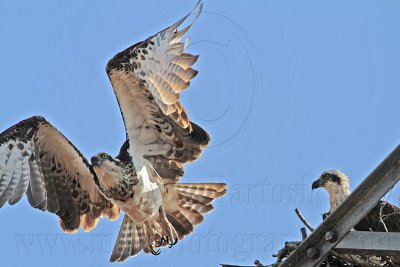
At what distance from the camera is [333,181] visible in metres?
9.91

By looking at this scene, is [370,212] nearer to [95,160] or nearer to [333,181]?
[333,181]

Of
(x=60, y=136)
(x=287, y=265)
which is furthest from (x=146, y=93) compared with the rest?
(x=287, y=265)

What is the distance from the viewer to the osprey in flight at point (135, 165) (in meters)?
10.4

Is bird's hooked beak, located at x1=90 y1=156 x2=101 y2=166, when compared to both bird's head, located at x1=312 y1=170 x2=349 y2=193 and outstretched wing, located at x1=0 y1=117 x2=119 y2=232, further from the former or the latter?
bird's head, located at x1=312 y1=170 x2=349 y2=193

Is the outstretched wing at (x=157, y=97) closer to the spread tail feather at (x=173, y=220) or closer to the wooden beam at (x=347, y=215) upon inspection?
the spread tail feather at (x=173, y=220)

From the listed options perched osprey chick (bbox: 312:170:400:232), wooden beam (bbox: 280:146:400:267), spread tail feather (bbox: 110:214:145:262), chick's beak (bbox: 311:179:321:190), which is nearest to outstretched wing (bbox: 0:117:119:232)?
spread tail feather (bbox: 110:214:145:262)

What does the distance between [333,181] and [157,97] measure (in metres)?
2.01

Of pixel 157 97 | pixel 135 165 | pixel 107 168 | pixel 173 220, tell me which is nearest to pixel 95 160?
pixel 107 168

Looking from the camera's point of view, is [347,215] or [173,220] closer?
[347,215]

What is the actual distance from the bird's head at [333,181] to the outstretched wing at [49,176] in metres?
2.53

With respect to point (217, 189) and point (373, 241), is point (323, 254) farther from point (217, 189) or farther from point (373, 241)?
point (217, 189)

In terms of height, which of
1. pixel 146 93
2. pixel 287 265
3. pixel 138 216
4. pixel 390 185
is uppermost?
pixel 146 93

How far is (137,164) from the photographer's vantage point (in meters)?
10.9

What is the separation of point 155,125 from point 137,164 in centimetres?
47
